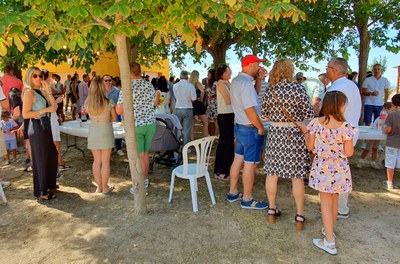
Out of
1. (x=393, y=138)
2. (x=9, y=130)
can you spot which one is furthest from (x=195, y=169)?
(x=9, y=130)

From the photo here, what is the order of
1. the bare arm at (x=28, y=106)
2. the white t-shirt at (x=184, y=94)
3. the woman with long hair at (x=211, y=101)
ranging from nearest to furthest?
the bare arm at (x=28, y=106) < the white t-shirt at (x=184, y=94) < the woman with long hair at (x=211, y=101)

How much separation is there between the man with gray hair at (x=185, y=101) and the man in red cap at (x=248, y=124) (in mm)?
2467

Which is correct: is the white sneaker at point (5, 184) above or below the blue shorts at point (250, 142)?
below

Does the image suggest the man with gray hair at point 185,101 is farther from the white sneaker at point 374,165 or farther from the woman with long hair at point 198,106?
the white sneaker at point 374,165

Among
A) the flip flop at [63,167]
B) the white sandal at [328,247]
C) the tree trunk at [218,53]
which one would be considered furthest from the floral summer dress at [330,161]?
the tree trunk at [218,53]

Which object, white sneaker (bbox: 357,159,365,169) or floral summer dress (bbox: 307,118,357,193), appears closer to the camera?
floral summer dress (bbox: 307,118,357,193)

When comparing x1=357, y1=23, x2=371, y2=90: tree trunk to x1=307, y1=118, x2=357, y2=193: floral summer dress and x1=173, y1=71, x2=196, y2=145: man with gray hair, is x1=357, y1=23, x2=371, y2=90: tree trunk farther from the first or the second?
x1=307, y1=118, x2=357, y2=193: floral summer dress

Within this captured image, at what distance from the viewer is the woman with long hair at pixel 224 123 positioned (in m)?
4.43

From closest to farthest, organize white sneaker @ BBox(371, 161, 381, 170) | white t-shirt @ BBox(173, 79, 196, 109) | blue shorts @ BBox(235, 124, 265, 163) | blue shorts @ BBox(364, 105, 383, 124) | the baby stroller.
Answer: blue shorts @ BBox(235, 124, 265, 163), the baby stroller, white sneaker @ BBox(371, 161, 381, 170), white t-shirt @ BBox(173, 79, 196, 109), blue shorts @ BBox(364, 105, 383, 124)

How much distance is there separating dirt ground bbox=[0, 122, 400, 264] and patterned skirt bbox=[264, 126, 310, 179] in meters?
0.64

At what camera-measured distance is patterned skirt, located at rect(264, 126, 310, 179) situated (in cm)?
315

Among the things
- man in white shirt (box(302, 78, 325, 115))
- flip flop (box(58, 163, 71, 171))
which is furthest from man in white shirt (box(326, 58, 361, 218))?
flip flop (box(58, 163, 71, 171))

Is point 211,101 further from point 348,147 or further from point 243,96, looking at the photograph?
point 348,147

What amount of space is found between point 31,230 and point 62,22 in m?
2.29
